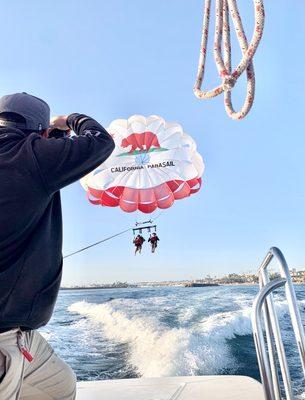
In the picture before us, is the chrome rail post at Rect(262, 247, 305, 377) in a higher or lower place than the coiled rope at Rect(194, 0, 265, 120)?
lower

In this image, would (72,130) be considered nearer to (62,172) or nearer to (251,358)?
(62,172)

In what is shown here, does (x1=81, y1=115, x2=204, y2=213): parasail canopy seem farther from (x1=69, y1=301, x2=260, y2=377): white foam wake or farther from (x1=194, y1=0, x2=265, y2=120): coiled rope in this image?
(x1=194, y1=0, x2=265, y2=120): coiled rope

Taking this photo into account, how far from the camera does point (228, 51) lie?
1.74 m

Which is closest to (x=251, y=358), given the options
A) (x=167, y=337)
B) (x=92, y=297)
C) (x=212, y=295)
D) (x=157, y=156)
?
(x=167, y=337)

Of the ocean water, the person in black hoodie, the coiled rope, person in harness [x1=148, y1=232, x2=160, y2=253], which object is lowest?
the ocean water

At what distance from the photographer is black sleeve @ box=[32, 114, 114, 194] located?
3.60 feet

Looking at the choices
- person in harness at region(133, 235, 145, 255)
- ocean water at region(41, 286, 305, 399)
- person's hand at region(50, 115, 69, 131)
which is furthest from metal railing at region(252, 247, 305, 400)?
person in harness at region(133, 235, 145, 255)

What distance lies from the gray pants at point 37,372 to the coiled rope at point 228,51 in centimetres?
107

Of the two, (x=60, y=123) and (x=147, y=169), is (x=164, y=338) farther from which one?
(x=60, y=123)

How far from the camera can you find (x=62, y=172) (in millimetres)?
1110

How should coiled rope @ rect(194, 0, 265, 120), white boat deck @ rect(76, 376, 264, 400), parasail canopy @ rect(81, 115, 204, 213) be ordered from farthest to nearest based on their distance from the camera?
parasail canopy @ rect(81, 115, 204, 213)
white boat deck @ rect(76, 376, 264, 400)
coiled rope @ rect(194, 0, 265, 120)

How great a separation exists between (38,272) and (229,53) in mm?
1170

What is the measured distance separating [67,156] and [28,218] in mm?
188

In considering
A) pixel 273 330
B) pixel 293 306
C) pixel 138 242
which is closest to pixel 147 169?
pixel 138 242
